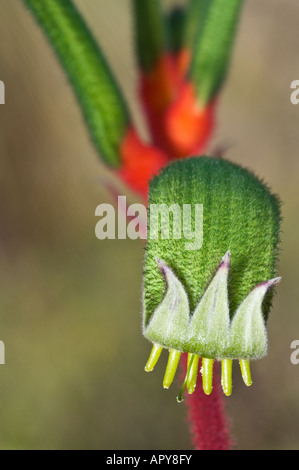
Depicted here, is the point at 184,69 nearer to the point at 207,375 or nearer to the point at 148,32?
the point at 148,32

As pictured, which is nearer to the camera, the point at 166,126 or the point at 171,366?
the point at 171,366

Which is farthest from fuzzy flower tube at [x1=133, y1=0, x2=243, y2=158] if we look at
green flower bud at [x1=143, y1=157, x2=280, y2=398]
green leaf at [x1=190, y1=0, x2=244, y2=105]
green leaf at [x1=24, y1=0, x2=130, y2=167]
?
green flower bud at [x1=143, y1=157, x2=280, y2=398]

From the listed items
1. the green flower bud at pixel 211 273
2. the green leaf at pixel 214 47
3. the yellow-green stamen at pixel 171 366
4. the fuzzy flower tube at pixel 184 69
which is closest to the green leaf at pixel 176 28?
the fuzzy flower tube at pixel 184 69

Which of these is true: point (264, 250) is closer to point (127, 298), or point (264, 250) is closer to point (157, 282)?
point (157, 282)

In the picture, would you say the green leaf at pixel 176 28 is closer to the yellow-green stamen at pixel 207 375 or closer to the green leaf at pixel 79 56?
the green leaf at pixel 79 56

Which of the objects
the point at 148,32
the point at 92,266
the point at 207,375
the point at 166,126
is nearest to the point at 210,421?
the point at 207,375

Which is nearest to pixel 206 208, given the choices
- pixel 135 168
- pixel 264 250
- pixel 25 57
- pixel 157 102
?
pixel 264 250
